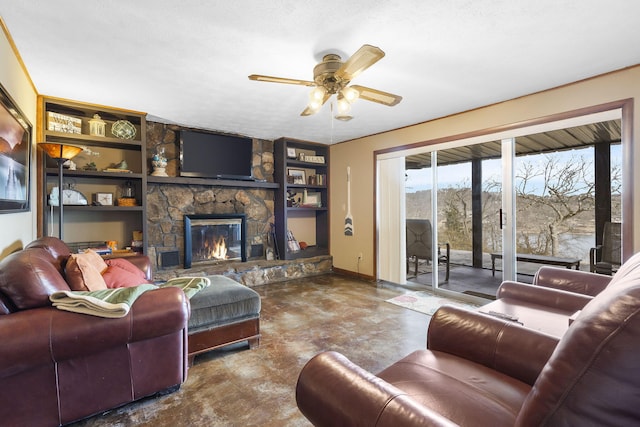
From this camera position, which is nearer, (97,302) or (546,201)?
(97,302)

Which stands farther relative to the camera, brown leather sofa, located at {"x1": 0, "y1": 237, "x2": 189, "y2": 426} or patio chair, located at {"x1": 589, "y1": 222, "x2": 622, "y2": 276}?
patio chair, located at {"x1": 589, "y1": 222, "x2": 622, "y2": 276}

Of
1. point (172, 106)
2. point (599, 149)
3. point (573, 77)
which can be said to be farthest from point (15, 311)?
point (599, 149)

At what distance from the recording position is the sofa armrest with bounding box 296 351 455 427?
822 millimetres

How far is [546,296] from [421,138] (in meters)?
2.67

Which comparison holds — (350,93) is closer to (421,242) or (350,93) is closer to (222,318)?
(222,318)

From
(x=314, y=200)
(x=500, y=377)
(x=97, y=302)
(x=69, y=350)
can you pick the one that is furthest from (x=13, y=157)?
(x=314, y=200)

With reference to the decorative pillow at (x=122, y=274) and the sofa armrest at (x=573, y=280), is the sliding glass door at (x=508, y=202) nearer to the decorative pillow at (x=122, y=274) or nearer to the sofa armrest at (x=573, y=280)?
the sofa armrest at (x=573, y=280)

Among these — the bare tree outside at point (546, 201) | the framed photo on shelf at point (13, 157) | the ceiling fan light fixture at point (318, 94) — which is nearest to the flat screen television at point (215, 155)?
the framed photo on shelf at point (13, 157)

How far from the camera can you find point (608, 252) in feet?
9.62

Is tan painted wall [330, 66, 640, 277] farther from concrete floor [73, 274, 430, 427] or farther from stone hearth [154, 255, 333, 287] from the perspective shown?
concrete floor [73, 274, 430, 427]

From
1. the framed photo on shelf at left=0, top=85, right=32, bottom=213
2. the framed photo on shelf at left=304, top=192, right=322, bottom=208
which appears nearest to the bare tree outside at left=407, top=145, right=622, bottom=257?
the framed photo on shelf at left=304, top=192, right=322, bottom=208

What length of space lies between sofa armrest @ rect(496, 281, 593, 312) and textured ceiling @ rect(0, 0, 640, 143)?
5.79 ft

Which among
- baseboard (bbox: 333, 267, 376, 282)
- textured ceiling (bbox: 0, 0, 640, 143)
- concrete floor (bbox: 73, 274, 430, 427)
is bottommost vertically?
concrete floor (bbox: 73, 274, 430, 427)

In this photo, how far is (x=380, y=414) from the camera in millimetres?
844
